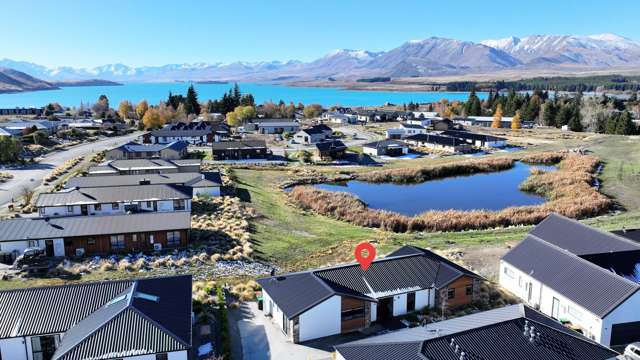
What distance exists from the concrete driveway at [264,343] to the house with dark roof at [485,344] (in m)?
2.89

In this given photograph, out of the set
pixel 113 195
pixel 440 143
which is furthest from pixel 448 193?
pixel 113 195

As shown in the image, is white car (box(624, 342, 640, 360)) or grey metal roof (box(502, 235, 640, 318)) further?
grey metal roof (box(502, 235, 640, 318))

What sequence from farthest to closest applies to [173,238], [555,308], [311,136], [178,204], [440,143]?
[311,136]
[440,143]
[178,204]
[173,238]
[555,308]

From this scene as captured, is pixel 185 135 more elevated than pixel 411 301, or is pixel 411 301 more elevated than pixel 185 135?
pixel 185 135

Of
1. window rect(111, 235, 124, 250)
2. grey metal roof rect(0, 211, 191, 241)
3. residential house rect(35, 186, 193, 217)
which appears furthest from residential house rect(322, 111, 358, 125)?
window rect(111, 235, 124, 250)

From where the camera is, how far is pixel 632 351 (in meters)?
17.6

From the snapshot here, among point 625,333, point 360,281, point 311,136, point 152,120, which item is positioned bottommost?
point 625,333

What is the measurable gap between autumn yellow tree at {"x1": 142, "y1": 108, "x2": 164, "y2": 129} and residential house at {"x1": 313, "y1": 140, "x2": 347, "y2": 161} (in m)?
41.0

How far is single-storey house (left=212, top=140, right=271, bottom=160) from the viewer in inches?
2660

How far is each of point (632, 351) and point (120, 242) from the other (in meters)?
26.9

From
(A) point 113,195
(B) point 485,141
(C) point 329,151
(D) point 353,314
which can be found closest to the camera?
(D) point 353,314

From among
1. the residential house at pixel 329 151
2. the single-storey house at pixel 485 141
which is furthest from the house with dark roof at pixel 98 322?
the single-storey house at pixel 485 141

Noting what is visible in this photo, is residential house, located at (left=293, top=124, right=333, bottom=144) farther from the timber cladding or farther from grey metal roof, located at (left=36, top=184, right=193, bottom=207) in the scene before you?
the timber cladding

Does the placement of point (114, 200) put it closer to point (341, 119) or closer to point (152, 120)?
point (152, 120)
